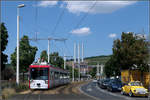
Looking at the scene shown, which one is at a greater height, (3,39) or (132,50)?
(3,39)

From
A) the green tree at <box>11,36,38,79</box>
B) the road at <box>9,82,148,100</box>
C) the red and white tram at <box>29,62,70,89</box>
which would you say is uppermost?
the green tree at <box>11,36,38,79</box>

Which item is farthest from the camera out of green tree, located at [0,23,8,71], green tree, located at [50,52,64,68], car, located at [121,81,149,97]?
green tree, located at [50,52,64,68]

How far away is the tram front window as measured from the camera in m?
29.1

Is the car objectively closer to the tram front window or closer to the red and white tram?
the red and white tram

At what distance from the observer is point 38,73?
29297 millimetres

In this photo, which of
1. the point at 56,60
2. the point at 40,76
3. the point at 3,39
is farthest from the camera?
the point at 56,60

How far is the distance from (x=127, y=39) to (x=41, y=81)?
1527 cm

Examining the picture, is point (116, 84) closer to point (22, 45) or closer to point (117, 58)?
point (117, 58)

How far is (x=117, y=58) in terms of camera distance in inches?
1522

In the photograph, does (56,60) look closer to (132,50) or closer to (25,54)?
(25,54)

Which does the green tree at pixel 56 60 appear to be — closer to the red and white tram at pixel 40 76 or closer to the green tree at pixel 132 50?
the green tree at pixel 132 50

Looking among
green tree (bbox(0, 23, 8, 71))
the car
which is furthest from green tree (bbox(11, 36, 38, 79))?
the car

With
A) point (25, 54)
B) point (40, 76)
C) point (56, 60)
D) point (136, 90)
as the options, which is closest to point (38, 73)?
point (40, 76)

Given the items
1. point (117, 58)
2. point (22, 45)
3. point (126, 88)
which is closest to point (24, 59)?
point (22, 45)
